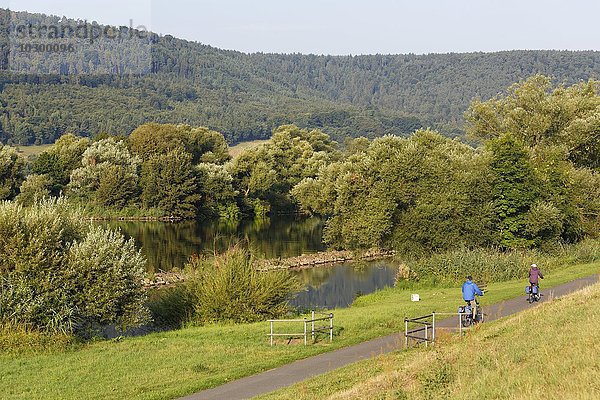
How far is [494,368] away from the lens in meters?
15.5

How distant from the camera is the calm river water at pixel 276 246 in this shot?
4797 cm

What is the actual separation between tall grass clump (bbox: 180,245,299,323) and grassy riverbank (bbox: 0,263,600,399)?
1.49 m

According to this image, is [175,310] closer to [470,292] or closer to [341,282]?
[470,292]

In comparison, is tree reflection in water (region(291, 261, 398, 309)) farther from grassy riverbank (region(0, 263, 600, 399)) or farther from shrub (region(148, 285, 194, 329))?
grassy riverbank (region(0, 263, 600, 399))

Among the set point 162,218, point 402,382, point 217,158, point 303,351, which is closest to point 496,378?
point 402,382

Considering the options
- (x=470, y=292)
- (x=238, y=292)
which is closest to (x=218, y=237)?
(x=238, y=292)

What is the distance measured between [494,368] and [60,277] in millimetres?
19498

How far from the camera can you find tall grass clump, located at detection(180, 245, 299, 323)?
32.3 metres

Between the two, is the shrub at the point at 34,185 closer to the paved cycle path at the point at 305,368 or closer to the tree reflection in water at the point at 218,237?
the tree reflection in water at the point at 218,237

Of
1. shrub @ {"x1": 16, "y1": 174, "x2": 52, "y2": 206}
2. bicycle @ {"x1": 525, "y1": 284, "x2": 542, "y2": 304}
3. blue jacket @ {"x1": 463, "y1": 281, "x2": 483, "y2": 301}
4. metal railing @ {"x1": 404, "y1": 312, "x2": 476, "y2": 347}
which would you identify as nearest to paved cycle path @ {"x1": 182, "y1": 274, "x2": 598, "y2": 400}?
metal railing @ {"x1": 404, "y1": 312, "x2": 476, "y2": 347}

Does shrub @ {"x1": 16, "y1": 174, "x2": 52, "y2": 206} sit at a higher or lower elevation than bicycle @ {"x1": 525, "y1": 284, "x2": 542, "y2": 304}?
higher

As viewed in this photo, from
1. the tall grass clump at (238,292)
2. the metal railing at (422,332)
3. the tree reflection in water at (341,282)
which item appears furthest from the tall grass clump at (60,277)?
the metal railing at (422,332)

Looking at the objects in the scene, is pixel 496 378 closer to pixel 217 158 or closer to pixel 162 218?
pixel 162 218

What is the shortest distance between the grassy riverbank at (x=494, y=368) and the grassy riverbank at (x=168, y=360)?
339cm
